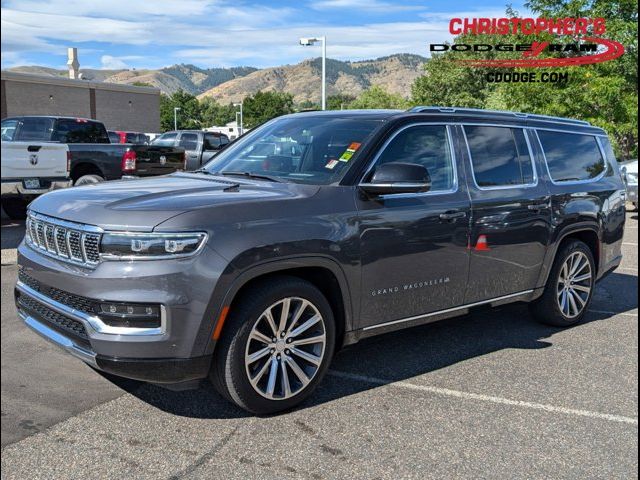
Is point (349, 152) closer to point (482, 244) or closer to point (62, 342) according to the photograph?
point (482, 244)

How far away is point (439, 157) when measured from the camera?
4777 millimetres

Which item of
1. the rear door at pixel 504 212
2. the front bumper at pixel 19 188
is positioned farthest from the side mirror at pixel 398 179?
the front bumper at pixel 19 188

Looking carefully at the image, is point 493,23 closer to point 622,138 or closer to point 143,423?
point 622,138

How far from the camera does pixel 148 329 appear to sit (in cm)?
332

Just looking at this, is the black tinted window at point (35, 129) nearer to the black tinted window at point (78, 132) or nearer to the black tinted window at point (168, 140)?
the black tinted window at point (78, 132)

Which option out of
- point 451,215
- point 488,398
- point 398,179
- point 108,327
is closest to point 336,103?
point 451,215

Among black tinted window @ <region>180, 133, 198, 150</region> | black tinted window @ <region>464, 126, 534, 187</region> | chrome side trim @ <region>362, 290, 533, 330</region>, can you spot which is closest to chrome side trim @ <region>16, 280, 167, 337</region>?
chrome side trim @ <region>362, 290, 533, 330</region>

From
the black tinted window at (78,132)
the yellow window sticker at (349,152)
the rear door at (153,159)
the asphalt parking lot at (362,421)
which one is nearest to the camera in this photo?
the asphalt parking lot at (362,421)

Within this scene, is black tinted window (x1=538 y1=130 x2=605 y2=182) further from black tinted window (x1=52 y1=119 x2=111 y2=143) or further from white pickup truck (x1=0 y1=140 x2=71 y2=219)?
black tinted window (x1=52 y1=119 x2=111 y2=143)

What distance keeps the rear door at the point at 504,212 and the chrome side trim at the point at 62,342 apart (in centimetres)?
282

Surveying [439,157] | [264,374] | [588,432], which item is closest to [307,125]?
[439,157]

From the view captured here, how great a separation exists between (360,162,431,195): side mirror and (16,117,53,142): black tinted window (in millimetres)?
10884

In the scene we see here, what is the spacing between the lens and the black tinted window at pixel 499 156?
5004mm

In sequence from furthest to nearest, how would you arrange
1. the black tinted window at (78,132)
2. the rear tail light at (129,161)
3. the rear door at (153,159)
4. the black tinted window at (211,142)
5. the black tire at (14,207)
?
the black tinted window at (211,142)
the black tinted window at (78,132)
the rear door at (153,159)
the rear tail light at (129,161)
the black tire at (14,207)
